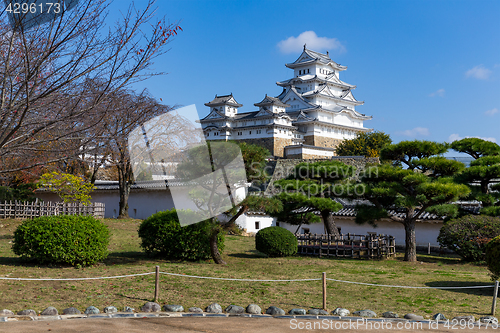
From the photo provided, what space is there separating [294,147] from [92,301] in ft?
129

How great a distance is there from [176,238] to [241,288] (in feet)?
12.0

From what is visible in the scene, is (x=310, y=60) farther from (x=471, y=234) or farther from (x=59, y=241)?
(x=59, y=241)

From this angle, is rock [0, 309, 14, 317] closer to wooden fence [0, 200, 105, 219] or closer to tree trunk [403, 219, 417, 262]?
tree trunk [403, 219, 417, 262]

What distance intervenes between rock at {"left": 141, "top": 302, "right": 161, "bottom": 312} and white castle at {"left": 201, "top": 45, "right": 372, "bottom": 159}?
1514 inches

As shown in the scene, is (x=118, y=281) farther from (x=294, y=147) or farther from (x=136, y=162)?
(x=294, y=147)

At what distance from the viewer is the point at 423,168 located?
1513 cm

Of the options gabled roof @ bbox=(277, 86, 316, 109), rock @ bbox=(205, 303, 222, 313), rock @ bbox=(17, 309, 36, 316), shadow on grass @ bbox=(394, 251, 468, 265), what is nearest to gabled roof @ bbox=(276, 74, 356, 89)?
gabled roof @ bbox=(277, 86, 316, 109)

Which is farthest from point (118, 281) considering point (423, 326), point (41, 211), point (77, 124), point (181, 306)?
point (41, 211)

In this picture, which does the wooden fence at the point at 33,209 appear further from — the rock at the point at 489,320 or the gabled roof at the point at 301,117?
the gabled roof at the point at 301,117

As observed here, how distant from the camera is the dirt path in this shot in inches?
227

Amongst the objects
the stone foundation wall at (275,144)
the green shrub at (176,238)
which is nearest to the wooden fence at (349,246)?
the green shrub at (176,238)

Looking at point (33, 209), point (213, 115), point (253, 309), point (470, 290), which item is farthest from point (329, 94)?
point (253, 309)

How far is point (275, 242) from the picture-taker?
14.8m

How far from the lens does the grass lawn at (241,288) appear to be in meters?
7.44
